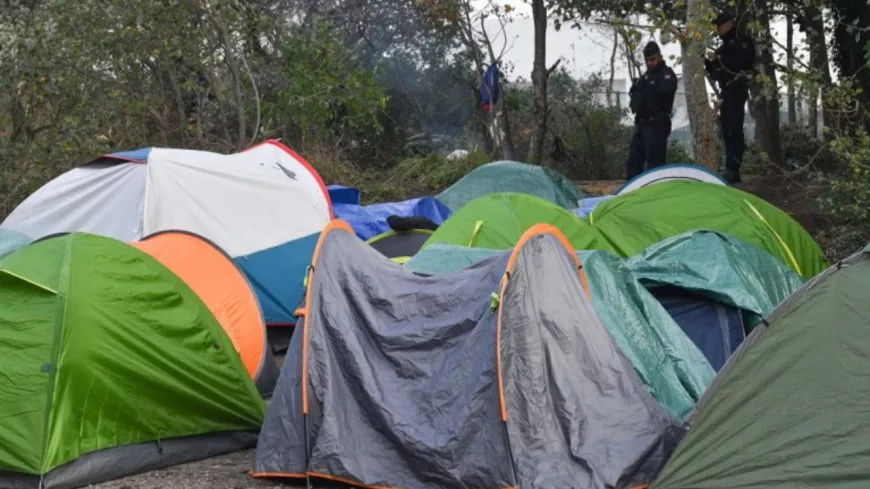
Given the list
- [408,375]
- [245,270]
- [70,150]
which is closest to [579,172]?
[70,150]

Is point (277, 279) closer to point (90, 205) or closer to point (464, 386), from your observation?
point (90, 205)

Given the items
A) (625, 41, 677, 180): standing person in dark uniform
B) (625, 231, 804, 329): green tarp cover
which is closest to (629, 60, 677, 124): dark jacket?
(625, 41, 677, 180): standing person in dark uniform

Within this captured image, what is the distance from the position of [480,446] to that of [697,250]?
9.08 ft

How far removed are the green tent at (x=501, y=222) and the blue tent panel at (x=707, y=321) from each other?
1.59m

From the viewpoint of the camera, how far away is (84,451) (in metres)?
6.27

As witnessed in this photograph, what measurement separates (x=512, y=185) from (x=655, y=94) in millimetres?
1950

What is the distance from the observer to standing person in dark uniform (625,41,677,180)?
12.8 metres

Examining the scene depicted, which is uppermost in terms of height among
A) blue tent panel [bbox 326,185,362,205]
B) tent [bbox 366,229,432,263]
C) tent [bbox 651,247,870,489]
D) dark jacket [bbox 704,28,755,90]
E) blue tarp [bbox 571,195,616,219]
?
dark jacket [bbox 704,28,755,90]

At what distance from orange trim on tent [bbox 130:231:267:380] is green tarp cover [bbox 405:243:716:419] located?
5.64 ft

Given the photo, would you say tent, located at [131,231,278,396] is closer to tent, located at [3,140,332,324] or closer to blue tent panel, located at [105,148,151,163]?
tent, located at [3,140,332,324]

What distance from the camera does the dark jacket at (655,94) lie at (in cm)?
1280

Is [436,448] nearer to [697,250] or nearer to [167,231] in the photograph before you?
[697,250]

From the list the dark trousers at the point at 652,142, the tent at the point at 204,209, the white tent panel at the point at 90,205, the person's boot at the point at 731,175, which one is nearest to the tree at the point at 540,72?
the dark trousers at the point at 652,142

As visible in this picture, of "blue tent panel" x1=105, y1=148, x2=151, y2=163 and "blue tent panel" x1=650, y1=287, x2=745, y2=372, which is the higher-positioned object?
"blue tent panel" x1=105, y1=148, x2=151, y2=163
